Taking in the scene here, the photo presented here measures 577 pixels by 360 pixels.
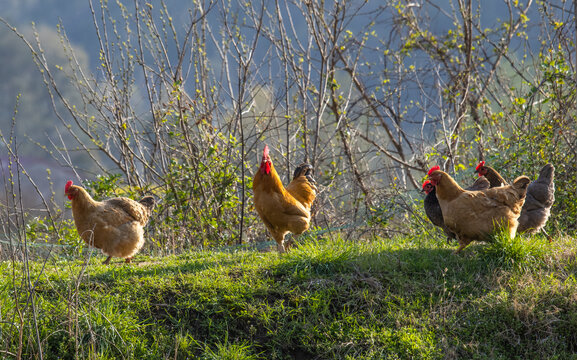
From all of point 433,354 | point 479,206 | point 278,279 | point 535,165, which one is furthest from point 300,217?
point 535,165

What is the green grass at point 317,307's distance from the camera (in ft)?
13.6

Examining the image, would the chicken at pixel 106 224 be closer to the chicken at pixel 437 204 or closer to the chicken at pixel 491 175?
the chicken at pixel 437 204

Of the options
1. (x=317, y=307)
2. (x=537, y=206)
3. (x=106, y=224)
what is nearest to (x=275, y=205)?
(x=317, y=307)

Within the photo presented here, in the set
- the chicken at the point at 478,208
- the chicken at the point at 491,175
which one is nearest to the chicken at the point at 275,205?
the chicken at the point at 478,208

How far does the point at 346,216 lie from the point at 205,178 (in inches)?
117

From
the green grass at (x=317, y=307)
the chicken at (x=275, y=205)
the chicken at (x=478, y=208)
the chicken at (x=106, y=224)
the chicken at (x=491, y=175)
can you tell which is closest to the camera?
the green grass at (x=317, y=307)

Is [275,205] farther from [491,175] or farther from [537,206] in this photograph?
[537,206]

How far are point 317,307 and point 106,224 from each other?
Answer: 8.95 ft

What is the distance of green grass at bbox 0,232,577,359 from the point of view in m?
4.14

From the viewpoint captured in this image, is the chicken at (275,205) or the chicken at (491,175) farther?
the chicken at (491,175)

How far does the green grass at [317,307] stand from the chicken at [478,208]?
198 mm

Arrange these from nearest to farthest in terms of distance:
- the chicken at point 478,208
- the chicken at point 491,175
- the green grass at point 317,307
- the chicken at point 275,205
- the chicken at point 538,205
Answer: the green grass at point 317,307 → the chicken at point 478,208 → the chicken at point 275,205 → the chicken at point 538,205 → the chicken at point 491,175

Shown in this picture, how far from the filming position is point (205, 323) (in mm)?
4488

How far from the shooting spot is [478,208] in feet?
17.3
